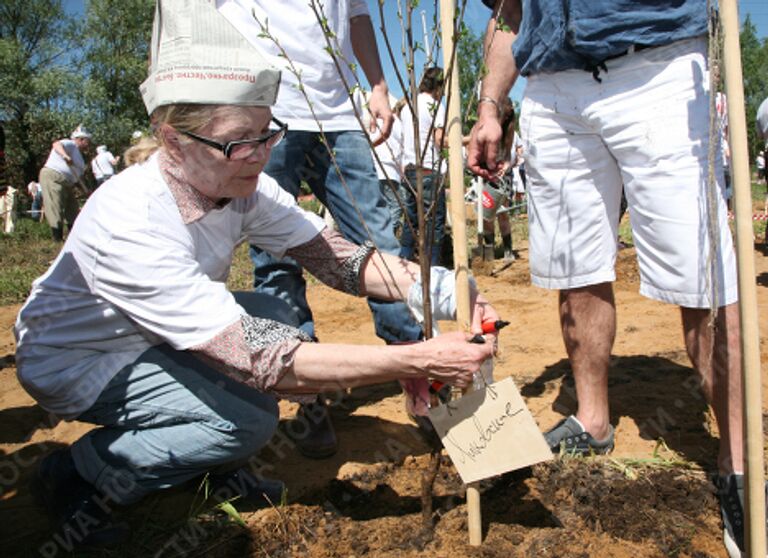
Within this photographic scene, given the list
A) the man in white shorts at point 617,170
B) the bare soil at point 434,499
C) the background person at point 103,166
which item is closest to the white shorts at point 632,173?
the man in white shorts at point 617,170

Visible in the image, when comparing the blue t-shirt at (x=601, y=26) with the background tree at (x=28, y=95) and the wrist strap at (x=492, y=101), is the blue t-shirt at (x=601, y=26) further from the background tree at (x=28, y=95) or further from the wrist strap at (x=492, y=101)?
the background tree at (x=28, y=95)

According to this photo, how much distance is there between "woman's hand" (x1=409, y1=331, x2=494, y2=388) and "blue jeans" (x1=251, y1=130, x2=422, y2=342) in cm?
108

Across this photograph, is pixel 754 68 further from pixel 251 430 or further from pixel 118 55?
pixel 251 430

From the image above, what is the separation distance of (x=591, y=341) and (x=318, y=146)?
1287 millimetres

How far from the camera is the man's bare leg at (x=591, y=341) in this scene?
7.37 ft

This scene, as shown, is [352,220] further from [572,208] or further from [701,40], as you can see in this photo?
[701,40]

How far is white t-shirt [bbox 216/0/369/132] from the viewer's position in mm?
2396

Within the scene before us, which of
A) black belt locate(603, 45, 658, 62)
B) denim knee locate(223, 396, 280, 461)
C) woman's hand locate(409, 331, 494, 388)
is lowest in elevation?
denim knee locate(223, 396, 280, 461)

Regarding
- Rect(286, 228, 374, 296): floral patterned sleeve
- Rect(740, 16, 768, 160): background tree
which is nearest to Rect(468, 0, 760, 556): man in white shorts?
Rect(286, 228, 374, 296): floral patterned sleeve

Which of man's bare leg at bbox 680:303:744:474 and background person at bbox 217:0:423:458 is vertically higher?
background person at bbox 217:0:423:458

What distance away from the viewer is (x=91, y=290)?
5.58 ft

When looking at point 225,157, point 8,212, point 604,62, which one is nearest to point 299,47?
point 225,157

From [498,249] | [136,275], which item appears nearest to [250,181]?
[136,275]

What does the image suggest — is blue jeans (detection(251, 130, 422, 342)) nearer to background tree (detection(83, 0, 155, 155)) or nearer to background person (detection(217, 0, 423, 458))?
background person (detection(217, 0, 423, 458))
